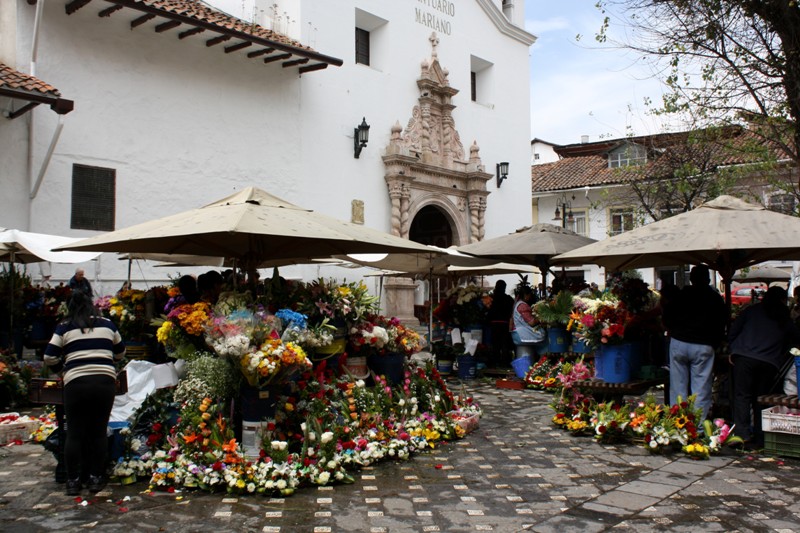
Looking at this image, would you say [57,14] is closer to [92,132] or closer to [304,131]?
[92,132]

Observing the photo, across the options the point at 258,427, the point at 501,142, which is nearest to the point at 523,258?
the point at 258,427

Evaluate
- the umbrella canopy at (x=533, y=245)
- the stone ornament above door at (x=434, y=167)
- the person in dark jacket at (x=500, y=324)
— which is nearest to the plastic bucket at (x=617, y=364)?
the umbrella canopy at (x=533, y=245)

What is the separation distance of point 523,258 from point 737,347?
5.79m

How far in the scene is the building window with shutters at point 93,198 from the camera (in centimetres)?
1317

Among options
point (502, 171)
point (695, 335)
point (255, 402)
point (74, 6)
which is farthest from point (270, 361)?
point (502, 171)

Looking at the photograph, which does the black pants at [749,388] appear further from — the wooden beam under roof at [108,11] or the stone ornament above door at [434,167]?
the stone ornament above door at [434,167]

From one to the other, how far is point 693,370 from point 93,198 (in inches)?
432

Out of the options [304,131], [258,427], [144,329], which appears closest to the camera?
[258,427]

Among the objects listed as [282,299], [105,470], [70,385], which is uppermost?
[282,299]

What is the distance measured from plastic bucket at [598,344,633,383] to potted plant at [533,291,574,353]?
2.58 meters

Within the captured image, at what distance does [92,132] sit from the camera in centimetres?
1339

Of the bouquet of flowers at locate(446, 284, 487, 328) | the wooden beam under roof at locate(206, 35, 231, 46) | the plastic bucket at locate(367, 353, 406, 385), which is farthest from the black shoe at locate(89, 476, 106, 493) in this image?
the wooden beam under roof at locate(206, 35, 231, 46)

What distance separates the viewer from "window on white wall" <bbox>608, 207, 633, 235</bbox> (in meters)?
29.4

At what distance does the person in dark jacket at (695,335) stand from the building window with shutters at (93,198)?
34.6ft
